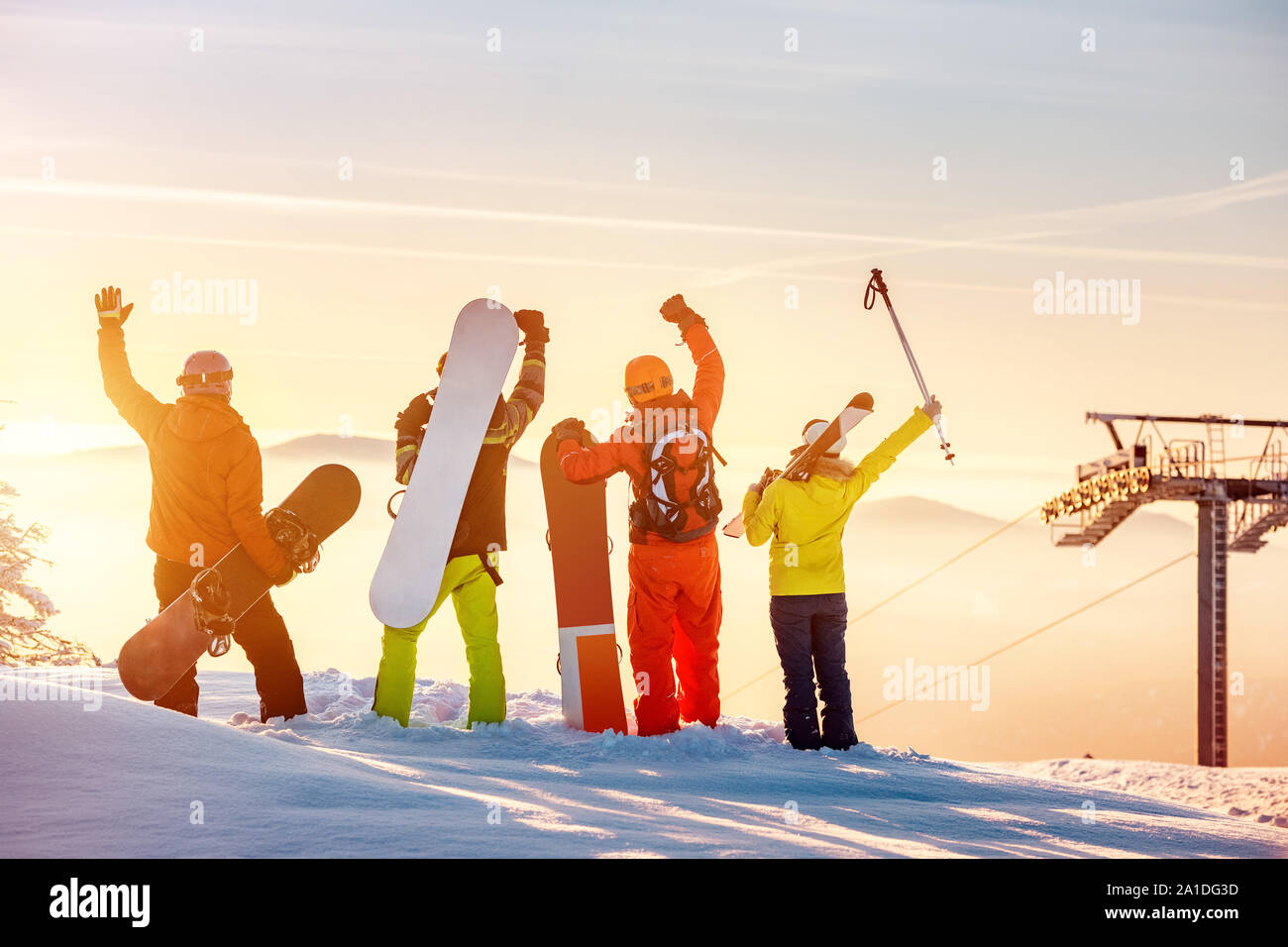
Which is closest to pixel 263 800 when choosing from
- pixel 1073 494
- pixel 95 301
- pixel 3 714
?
pixel 3 714

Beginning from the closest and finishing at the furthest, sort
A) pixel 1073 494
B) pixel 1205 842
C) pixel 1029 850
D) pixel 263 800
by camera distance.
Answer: pixel 263 800, pixel 1029 850, pixel 1205 842, pixel 1073 494

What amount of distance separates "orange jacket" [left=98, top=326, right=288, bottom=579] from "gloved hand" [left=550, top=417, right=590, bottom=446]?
5.56 ft

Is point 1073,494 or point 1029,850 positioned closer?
point 1029,850

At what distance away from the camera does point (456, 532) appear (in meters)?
6.14

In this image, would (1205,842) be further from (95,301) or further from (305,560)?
(95,301)

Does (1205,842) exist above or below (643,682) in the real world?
Answer: below

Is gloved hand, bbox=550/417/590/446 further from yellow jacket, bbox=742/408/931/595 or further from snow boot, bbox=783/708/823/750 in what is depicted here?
snow boot, bbox=783/708/823/750

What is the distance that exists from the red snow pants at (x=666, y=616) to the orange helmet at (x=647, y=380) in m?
0.89

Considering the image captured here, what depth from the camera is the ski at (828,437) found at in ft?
21.1

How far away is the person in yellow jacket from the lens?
637 cm

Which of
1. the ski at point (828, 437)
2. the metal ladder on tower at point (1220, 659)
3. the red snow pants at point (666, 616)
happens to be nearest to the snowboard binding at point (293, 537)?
the red snow pants at point (666, 616)

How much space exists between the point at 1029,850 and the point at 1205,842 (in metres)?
1.17

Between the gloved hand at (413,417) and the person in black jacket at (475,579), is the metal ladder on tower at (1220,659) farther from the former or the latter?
the gloved hand at (413,417)
